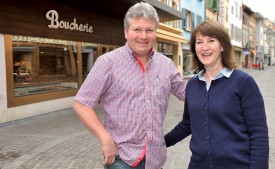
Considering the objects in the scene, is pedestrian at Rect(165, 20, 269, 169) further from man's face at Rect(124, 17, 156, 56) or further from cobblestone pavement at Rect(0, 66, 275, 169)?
cobblestone pavement at Rect(0, 66, 275, 169)

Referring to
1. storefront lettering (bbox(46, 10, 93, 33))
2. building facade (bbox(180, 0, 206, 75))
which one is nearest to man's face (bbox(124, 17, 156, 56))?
storefront lettering (bbox(46, 10, 93, 33))

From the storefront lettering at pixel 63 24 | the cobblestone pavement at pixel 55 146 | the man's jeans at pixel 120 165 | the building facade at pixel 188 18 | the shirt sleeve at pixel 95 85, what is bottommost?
the cobblestone pavement at pixel 55 146

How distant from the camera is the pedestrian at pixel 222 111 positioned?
1.88 metres

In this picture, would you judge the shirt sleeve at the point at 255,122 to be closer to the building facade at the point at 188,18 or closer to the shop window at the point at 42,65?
the shop window at the point at 42,65

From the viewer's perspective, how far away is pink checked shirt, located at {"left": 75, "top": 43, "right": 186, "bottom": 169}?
2086 millimetres

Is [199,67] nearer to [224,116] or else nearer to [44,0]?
[224,116]

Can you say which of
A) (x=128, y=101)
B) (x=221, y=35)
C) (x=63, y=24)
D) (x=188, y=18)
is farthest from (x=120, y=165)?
(x=188, y=18)

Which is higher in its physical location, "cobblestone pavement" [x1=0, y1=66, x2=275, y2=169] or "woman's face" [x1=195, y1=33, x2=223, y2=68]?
"woman's face" [x1=195, y1=33, x2=223, y2=68]

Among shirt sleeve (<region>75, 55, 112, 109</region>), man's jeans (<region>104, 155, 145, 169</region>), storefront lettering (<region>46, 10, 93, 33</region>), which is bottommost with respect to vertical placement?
man's jeans (<region>104, 155, 145, 169</region>)

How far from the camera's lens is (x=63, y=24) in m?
10.9

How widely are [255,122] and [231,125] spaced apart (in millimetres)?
125

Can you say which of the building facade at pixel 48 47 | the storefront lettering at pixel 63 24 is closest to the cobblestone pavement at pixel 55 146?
the building facade at pixel 48 47

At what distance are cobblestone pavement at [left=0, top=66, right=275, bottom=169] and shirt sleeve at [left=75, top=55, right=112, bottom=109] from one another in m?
3.13

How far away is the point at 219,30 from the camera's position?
202 cm
